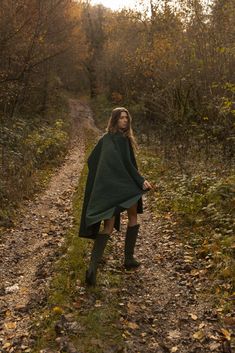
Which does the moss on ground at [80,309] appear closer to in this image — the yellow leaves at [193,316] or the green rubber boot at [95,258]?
the green rubber boot at [95,258]

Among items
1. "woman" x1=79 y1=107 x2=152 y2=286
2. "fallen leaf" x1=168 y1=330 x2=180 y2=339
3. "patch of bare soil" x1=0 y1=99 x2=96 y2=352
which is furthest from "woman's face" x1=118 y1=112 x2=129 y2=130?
"fallen leaf" x1=168 y1=330 x2=180 y2=339

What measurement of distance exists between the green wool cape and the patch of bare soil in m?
1.26

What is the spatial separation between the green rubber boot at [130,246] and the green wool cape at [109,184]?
64cm

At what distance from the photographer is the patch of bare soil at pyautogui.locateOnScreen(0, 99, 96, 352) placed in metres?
5.30

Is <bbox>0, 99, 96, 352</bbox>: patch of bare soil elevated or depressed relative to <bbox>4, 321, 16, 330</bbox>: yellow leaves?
elevated

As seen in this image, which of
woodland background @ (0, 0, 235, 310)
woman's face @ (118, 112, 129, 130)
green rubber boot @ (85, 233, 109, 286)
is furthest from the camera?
woodland background @ (0, 0, 235, 310)

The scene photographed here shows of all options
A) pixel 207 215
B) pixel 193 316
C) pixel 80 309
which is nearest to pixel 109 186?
pixel 80 309

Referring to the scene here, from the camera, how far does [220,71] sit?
13.4 meters

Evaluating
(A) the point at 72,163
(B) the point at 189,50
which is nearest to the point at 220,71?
(B) the point at 189,50

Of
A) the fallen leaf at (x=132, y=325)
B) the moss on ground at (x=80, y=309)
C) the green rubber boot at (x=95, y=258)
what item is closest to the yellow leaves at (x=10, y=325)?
the moss on ground at (x=80, y=309)

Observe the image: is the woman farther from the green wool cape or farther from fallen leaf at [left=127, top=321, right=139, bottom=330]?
fallen leaf at [left=127, top=321, right=139, bottom=330]

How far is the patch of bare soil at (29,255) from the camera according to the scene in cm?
530

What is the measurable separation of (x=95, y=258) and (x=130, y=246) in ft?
3.25

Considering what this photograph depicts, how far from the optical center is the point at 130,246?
672 cm
